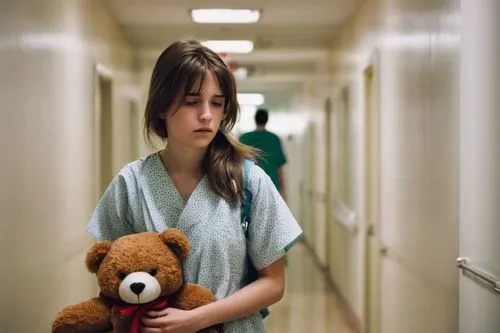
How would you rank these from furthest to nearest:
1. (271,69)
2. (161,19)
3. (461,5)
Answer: (271,69)
(161,19)
(461,5)

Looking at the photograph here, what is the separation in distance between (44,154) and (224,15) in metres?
2.33

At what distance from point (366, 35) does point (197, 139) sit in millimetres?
2981

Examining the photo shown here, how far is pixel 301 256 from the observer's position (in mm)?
7012

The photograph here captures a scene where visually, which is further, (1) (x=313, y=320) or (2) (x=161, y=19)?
(2) (x=161, y=19)

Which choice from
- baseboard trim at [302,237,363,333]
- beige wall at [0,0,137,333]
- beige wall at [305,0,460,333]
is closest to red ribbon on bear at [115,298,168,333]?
beige wall at [0,0,137,333]

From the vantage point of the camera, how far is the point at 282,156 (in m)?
4.41

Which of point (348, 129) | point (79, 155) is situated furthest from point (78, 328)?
point (348, 129)

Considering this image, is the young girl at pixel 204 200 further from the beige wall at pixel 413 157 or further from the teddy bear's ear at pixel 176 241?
the beige wall at pixel 413 157

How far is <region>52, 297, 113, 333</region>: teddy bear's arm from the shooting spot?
1.18 m

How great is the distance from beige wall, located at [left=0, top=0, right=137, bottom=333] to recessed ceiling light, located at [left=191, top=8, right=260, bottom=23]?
814 millimetres

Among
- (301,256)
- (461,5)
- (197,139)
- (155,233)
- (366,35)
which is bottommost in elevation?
(301,256)

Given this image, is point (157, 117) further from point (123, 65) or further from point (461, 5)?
point (123, 65)

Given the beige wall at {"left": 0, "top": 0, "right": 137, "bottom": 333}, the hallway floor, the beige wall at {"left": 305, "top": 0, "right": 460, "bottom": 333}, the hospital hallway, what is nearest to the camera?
the hospital hallway

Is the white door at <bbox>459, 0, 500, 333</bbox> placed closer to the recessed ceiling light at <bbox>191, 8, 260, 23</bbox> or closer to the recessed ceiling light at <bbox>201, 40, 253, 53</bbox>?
the recessed ceiling light at <bbox>191, 8, 260, 23</bbox>
